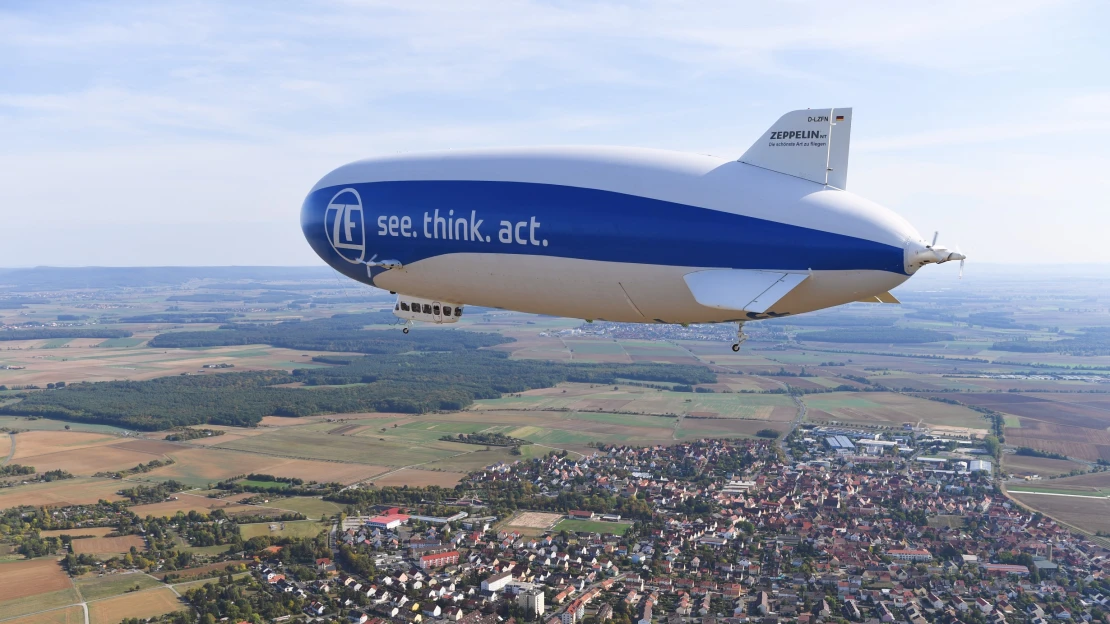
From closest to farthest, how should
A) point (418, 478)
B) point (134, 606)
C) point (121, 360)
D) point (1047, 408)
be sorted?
point (134, 606)
point (418, 478)
point (1047, 408)
point (121, 360)

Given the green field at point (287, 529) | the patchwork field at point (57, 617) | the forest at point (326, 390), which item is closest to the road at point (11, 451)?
the forest at point (326, 390)

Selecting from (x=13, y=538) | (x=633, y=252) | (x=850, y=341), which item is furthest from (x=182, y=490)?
(x=850, y=341)

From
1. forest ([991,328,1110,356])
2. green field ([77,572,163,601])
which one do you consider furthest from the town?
forest ([991,328,1110,356])

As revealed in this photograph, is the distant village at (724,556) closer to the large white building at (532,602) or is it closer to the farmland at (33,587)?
the large white building at (532,602)

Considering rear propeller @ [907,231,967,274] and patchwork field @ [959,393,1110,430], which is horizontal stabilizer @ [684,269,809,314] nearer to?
rear propeller @ [907,231,967,274]

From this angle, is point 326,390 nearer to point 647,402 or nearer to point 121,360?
point 647,402

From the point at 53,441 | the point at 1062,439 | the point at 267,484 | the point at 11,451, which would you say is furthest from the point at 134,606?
the point at 1062,439
